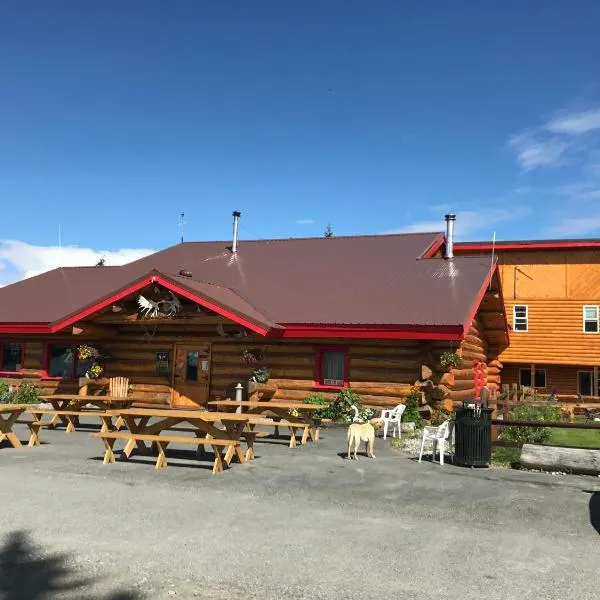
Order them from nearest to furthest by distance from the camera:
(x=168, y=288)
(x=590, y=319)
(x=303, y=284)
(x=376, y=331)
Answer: (x=376, y=331) → (x=168, y=288) → (x=303, y=284) → (x=590, y=319)

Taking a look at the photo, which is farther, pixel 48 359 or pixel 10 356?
pixel 10 356

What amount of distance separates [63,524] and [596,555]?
5425mm

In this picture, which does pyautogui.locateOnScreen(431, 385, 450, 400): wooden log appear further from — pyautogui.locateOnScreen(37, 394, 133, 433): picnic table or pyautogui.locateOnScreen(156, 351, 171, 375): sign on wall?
pyautogui.locateOnScreen(156, 351, 171, 375): sign on wall

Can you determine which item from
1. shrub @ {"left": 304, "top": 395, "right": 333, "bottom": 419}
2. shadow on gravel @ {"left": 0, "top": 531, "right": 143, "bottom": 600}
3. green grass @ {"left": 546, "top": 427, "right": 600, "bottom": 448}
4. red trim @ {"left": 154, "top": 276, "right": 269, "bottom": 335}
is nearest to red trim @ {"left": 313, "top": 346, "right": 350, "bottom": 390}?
shrub @ {"left": 304, "top": 395, "right": 333, "bottom": 419}

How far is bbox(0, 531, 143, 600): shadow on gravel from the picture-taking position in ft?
15.1

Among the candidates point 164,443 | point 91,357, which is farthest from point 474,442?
point 91,357

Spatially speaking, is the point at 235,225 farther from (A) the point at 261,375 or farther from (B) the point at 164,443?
Result: (B) the point at 164,443

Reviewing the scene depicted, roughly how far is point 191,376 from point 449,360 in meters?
8.13

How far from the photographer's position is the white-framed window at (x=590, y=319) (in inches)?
1206

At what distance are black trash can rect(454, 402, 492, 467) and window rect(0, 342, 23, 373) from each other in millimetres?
16390

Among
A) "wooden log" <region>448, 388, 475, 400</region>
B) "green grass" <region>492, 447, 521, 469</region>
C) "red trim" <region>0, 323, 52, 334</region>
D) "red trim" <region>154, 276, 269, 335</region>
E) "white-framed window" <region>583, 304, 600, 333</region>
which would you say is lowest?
"green grass" <region>492, 447, 521, 469</region>

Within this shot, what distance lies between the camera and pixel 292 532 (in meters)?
6.34

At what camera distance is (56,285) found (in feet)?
78.8

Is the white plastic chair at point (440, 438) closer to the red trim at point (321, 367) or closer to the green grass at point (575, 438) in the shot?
the green grass at point (575, 438)
